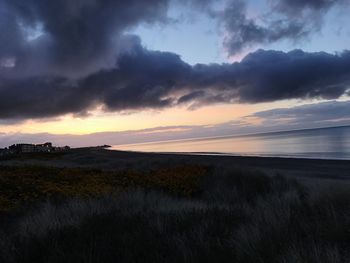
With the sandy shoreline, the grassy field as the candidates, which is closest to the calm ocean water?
the sandy shoreline

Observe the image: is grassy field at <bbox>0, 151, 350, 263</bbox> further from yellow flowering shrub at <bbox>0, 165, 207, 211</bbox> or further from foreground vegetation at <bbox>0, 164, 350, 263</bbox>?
yellow flowering shrub at <bbox>0, 165, 207, 211</bbox>

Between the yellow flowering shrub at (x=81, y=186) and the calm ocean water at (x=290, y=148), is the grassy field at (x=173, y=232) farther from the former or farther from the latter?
the calm ocean water at (x=290, y=148)

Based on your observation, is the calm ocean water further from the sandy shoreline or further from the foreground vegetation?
the foreground vegetation

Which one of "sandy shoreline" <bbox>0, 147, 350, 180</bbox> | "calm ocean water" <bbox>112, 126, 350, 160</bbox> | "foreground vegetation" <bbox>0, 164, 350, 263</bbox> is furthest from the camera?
"calm ocean water" <bbox>112, 126, 350, 160</bbox>

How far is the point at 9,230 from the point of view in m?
7.17

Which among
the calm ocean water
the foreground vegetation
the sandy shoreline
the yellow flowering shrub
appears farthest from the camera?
the calm ocean water

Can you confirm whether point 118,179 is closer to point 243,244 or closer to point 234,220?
point 234,220

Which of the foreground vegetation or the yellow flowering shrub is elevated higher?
the yellow flowering shrub

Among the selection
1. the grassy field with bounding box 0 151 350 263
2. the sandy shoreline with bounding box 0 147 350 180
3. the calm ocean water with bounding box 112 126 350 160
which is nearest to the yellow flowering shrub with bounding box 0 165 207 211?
the grassy field with bounding box 0 151 350 263

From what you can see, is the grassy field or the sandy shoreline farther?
the sandy shoreline

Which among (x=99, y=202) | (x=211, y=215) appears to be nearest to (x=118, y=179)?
(x=99, y=202)

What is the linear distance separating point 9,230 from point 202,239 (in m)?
3.88

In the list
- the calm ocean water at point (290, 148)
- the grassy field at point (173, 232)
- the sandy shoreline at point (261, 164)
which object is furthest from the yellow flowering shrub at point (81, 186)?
the calm ocean water at point (290, 148)

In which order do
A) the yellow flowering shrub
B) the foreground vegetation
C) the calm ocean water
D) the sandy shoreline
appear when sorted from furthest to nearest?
the calm ocean water → the sandy shoreline → the yellow flowering shrub → the foreground vegetation
